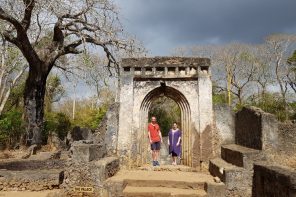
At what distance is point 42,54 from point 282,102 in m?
19.4

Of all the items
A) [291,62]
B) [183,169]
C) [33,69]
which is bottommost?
[183,169]

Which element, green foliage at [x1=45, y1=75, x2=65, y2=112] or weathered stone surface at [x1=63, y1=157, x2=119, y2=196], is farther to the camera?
green foliage at [x1=45, y1=75, x2=65, y2=112]

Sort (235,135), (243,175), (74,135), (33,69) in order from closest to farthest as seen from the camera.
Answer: (243,175) → (235,135) → (33,69) → (74,135)

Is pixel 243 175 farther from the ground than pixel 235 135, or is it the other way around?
pixel 235 135

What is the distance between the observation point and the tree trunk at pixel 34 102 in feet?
52.5

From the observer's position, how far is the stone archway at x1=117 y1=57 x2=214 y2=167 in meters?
11.4

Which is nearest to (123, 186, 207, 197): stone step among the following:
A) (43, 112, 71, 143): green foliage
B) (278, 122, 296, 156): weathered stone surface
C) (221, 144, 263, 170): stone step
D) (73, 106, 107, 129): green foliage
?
(221, 144, 263, 170): stone step

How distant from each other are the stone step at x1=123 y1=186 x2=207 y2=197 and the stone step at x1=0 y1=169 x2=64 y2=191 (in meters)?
2.23

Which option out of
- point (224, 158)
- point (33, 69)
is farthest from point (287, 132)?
point (33, 69)

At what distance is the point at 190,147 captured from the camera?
1147 cm

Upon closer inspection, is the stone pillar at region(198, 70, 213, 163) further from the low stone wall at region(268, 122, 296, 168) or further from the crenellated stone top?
the low stone wall at region(268, 122, 296, 168)

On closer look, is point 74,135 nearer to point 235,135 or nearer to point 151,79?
point 151,79

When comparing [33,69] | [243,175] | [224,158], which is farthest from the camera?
[33,69]

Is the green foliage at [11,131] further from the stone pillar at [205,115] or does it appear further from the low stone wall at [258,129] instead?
the low stone wall at [258,129]
